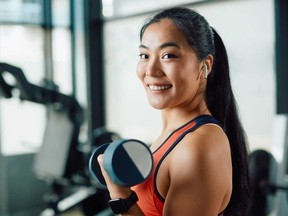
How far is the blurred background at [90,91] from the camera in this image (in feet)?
8.07

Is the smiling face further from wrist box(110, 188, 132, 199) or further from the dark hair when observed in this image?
wrist box(110, 188, 132, 199)

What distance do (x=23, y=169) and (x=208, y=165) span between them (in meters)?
3.04

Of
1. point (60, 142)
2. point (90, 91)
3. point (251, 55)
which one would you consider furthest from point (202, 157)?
point (90, 91)

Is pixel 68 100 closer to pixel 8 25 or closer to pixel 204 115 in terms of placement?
pixel 8 25

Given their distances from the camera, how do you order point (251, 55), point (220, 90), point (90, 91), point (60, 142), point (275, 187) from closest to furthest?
point (220, 90)
point (275, 187)
point (60, 142)
point (251, 55)
point (90, 91)

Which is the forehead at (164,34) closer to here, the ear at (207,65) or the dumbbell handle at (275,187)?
the ear at (207,65)

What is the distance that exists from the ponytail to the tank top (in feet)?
0.25

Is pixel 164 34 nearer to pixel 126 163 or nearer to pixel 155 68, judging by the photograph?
pixel 155 68

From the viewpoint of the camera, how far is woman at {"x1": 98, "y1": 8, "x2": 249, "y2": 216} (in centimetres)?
63

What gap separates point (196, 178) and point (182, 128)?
12cm

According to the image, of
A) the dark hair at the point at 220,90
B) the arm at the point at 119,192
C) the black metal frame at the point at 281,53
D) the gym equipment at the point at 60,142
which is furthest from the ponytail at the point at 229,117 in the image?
the black metal frame at the point at 281,53

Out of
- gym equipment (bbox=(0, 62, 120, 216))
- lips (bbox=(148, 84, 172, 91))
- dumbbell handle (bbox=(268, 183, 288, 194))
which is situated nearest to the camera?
lips (bbox=(148, 84, 172, 91))

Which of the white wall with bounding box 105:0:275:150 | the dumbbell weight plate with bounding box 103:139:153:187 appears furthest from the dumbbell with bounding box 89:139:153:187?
the white wall with bounding box 105:0:275:150

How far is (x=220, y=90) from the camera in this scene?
0.78 m
